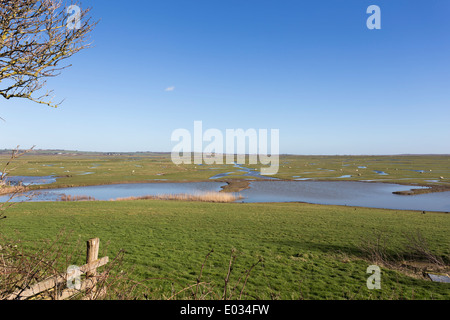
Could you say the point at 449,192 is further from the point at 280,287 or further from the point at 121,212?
the point at 121,212

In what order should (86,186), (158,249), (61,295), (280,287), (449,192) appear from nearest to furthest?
(61,295)
(280,287)
(158,249)
(449,192)
(86,186)

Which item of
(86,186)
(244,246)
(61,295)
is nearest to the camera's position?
(61,295)

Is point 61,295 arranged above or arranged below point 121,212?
above

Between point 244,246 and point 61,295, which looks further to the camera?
point 244,246
